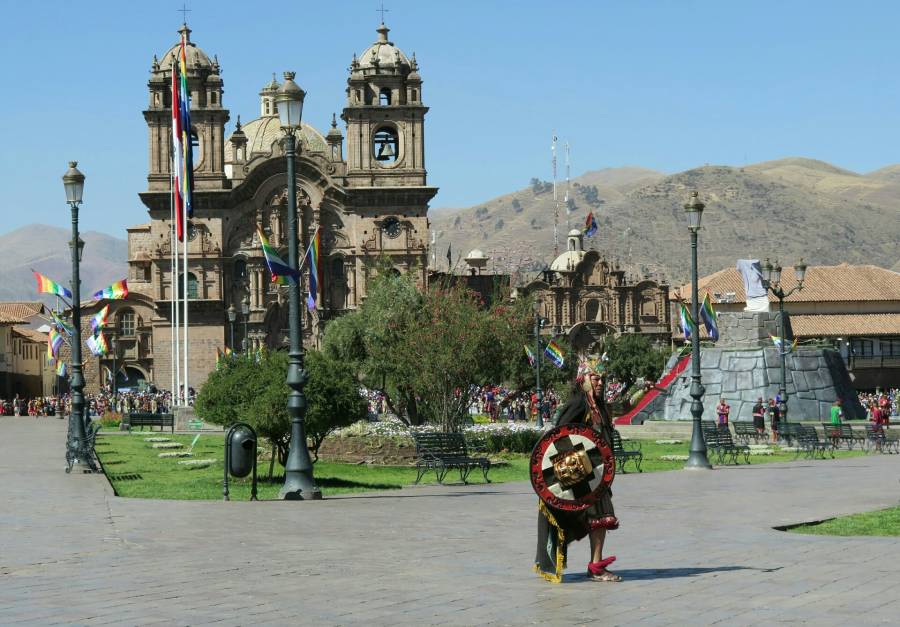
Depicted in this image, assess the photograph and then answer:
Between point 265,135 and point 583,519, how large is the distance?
86.1 meters

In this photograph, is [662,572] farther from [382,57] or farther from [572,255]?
[572,255]

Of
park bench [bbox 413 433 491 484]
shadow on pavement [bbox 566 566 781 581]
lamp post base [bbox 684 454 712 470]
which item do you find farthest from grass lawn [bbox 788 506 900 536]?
lamp post base [bbox 684 454 712 470]

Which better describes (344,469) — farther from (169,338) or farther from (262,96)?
(262,96)

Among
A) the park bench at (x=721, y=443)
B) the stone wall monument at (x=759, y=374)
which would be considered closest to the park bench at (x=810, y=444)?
the park bench at (x=721, y=443)

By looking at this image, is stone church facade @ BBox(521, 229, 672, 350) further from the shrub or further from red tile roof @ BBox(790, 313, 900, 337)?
the shrub

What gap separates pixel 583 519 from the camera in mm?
9812

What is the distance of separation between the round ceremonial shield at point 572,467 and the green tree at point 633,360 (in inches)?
2595

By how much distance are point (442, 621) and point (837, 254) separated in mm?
185763

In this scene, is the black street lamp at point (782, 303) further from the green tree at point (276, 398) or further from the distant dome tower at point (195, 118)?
the distant dome tower at point (195, 118)

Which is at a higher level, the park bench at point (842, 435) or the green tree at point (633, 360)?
the green tree at point (633, 360)

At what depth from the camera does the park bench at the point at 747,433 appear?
30.5m

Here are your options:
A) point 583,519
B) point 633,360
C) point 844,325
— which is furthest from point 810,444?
point 844,325

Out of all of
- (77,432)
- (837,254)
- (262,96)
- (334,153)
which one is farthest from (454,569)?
(837,254)

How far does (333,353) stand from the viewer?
2005 inches
